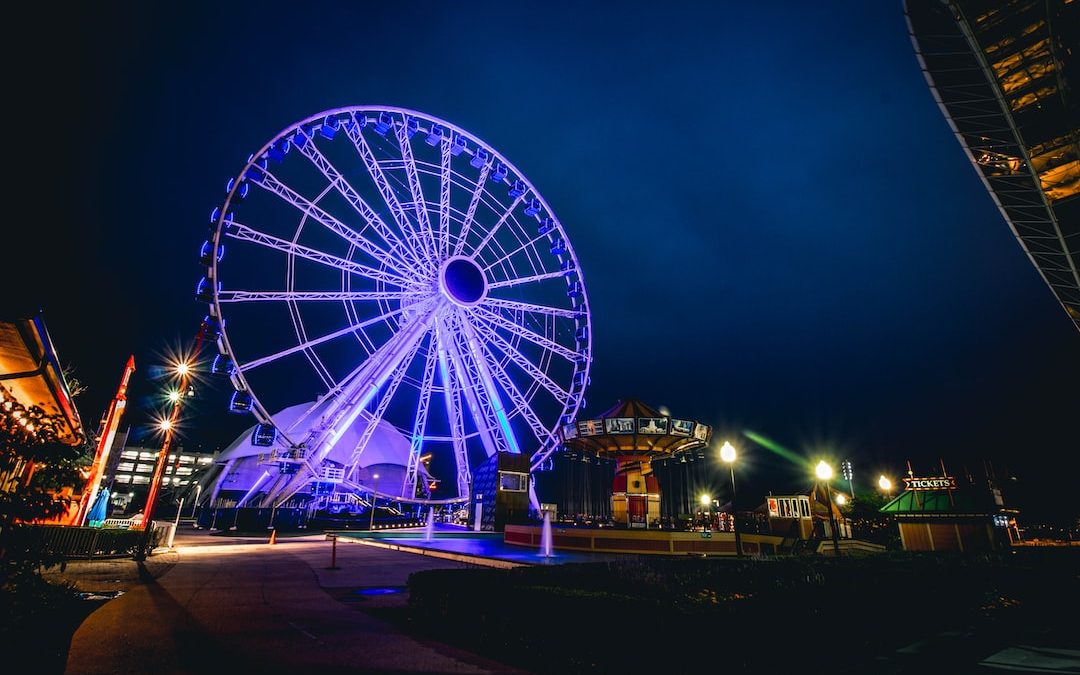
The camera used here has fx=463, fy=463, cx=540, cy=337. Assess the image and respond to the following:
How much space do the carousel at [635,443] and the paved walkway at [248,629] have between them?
16.7 metres

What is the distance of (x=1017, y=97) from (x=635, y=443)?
2204 centimetres

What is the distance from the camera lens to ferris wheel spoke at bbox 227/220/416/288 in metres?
23.4

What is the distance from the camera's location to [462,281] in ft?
101

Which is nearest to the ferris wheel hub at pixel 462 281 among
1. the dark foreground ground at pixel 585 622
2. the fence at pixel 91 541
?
the fence at pixel 91 541

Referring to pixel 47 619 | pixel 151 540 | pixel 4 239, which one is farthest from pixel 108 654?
pixel 151 540

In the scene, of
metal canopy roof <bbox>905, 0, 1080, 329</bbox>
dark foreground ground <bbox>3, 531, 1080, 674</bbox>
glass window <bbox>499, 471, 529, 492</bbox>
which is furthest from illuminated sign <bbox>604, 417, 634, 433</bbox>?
metal canopy roof <bbox>905, 0, 1080, 329</bbox>

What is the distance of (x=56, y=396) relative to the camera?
1012cm

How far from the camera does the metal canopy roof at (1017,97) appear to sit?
15.3 metres

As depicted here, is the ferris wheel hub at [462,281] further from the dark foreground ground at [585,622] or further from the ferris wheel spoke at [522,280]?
the dark foreground ground at [585,622]

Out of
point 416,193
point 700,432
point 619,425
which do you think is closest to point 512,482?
point 619,425

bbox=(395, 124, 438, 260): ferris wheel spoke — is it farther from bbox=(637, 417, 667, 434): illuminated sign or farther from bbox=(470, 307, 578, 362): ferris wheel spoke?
bbox=(637, 417, 667, 434): illuminated sign

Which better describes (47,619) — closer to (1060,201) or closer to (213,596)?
(213,596)

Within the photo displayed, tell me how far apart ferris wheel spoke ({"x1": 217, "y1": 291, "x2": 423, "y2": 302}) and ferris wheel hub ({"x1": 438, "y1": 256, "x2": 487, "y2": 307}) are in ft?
8.09

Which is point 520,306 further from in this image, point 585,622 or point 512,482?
point 585,622
